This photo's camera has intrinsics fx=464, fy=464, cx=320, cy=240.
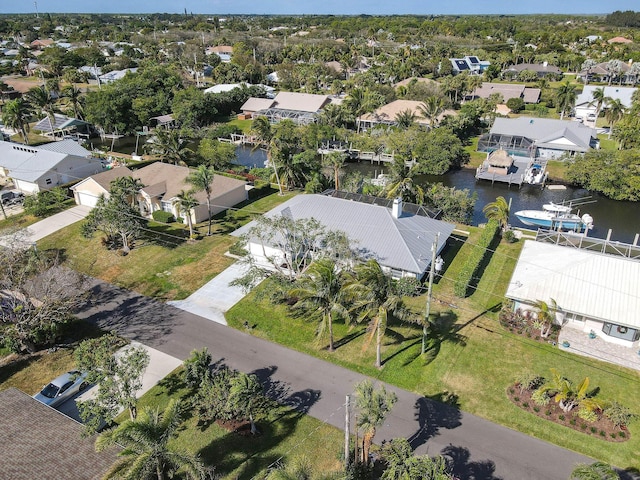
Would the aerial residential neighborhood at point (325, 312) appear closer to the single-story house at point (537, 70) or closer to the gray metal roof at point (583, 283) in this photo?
the gray metal roof at point (583, 283)

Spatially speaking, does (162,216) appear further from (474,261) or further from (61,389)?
(474,261)

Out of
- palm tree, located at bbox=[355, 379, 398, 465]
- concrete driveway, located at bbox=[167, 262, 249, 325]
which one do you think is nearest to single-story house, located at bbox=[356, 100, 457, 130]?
concrete driveway, located at bbox=[167, 262, 249, 325]

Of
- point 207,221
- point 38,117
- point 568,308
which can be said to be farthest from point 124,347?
point 38,117

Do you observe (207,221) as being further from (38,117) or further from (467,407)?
(38,117)

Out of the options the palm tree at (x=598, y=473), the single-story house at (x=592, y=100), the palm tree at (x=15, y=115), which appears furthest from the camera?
the single-story house at (x=592, y=100)

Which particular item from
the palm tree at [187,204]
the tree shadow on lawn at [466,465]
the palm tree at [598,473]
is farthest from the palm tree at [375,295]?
the palm tree at [187,204]

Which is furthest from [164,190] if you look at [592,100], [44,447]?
[592,100]
